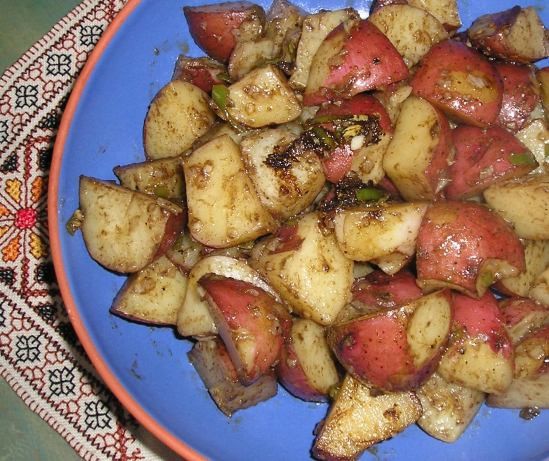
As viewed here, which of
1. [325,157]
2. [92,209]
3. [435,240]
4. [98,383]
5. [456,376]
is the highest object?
[92,209]

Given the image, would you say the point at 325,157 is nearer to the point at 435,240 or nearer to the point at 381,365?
the point at 435,240

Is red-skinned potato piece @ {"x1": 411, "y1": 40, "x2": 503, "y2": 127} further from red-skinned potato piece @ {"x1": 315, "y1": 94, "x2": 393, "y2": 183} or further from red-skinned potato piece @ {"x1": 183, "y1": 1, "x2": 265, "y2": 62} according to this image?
red-skinned potato piece @ {"x1": 183, "y1": 1, "x2": 265, "y2": 62}

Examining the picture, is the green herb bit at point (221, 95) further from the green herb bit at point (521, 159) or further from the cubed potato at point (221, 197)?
the green herb bit at point (521, 159)

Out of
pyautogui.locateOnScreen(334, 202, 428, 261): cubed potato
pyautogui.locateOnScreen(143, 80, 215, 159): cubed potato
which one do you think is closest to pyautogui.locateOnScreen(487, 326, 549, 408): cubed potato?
pyautogui.locateOnScreen(334, 202, 428, 261): cubed potato

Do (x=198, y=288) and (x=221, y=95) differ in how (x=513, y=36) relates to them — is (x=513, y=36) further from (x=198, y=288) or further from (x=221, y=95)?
(x=198, y=288)

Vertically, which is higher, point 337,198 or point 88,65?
point 88,65

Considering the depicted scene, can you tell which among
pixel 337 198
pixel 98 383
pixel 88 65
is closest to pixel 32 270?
pixel 98 383
